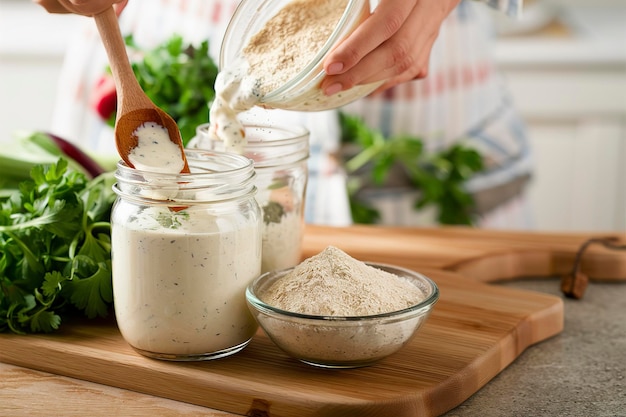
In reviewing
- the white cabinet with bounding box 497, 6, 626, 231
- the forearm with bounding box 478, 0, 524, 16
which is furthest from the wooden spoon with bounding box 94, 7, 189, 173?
the white cabinet with bounding box 497, 6, 626, 231

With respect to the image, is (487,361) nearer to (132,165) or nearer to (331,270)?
(331,270)

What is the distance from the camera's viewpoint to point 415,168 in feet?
6.45

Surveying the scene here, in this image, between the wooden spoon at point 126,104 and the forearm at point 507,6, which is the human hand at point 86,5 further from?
the forearm at point 507,6

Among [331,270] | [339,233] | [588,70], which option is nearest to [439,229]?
[339,233]

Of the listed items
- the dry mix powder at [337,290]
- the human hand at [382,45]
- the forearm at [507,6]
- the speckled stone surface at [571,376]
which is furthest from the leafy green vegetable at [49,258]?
the forearm at [507,6]

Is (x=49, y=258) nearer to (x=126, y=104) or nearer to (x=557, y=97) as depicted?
(x=126, y=104)

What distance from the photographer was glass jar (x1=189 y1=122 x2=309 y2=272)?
1.13 meters

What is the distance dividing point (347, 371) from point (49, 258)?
41 cm

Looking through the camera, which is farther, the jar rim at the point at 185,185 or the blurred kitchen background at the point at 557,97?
the blurred kitchen background at the point at 557,97

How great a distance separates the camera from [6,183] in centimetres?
128

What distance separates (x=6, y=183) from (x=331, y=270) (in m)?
0.59

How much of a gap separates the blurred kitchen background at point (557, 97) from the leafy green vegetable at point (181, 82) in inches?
49.7

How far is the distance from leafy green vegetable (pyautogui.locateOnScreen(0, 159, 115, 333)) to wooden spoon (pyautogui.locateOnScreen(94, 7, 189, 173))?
0.49ft

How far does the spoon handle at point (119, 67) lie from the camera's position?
38.8 inches
